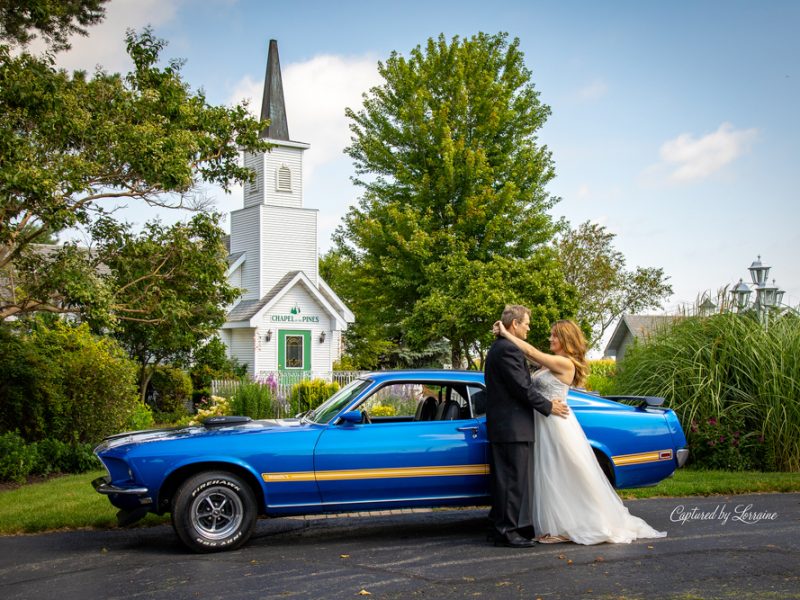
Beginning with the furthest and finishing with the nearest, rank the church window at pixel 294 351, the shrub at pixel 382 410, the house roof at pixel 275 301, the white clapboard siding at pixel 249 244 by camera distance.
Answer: the white clapboard siding at pixel 249 244
the church window at pixel 294 351
the house roof at pixel 275 301
the shrub at pixel 382 410

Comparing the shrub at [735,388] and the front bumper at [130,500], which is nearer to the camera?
the front bumper at [130,500]

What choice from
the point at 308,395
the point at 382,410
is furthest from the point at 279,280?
the point at 382,410

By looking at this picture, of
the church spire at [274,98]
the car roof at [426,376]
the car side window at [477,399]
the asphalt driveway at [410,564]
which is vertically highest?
the church spire at [274,98]

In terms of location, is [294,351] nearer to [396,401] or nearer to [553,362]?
[396,401]

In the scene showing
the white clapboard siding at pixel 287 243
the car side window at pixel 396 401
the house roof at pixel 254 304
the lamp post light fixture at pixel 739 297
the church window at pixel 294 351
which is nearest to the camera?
the car side window at pixel 396 401

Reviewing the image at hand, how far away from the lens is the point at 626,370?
554 inches

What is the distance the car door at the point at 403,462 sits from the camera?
7.47 m

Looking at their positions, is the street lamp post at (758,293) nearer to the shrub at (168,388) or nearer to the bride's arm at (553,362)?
the bride's arm at (553,362)

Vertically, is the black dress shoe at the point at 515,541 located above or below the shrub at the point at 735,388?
below

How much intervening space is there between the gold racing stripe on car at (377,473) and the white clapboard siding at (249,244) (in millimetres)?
24940

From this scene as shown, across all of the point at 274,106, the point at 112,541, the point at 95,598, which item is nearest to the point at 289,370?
the point at 274,106

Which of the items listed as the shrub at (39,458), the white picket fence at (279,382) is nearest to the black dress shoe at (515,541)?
the white picket fence at (279,382)

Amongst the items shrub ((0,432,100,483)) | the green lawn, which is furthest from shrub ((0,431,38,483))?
the green lawn

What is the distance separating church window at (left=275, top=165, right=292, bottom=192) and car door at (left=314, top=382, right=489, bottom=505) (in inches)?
1027
